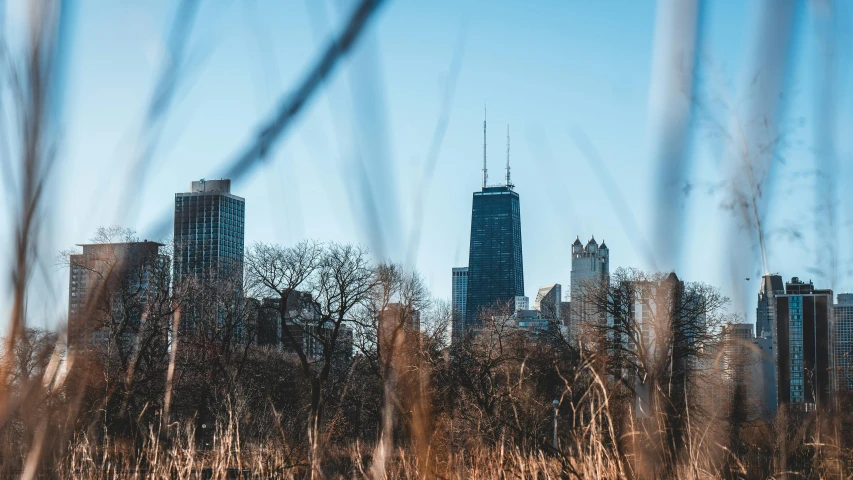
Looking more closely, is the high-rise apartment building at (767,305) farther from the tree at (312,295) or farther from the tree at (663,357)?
the tree at (312,295)

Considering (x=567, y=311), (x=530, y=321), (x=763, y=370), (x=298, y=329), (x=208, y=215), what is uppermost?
(x=208, y=215)

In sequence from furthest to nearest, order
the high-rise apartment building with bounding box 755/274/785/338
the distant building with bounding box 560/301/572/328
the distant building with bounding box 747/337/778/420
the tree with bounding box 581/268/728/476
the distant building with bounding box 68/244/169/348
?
the distant building with bounding box 560/301/572/328, the distant building with bounding box 747/337/778/420, the tree with bounding box 581/268/728/476, the high-rise apartment building with bounding box 755/274/785/338, the distant building with bounding box 68/244/169/348

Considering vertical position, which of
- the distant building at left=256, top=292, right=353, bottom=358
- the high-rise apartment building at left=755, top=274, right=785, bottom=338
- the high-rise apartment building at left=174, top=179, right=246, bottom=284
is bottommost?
the distant building at left=256, top=292, right=353, bottom=358

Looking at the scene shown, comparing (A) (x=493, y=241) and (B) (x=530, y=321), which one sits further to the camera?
(B) (x=530, y=321)

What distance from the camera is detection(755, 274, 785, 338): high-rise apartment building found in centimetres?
89

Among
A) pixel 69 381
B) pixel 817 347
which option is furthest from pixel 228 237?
pixel 817 347

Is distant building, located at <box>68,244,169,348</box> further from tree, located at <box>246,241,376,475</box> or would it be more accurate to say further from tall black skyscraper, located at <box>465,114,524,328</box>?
tree, located at <box>246,241,376,475</box>

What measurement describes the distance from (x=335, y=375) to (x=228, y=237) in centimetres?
2535

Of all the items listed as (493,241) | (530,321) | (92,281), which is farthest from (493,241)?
(530,321)

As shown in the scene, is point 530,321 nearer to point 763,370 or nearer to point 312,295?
point 312,295

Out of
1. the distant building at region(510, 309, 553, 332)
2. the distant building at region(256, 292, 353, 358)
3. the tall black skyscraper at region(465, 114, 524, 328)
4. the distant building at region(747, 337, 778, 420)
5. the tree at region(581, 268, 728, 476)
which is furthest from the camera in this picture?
the distant building at region(510, 309, 553, 332)

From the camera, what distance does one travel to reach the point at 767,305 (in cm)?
92

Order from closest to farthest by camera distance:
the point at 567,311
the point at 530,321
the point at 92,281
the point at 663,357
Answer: the point at 92,281, the point at 663,357, the point at 567,311, the point at 530,321

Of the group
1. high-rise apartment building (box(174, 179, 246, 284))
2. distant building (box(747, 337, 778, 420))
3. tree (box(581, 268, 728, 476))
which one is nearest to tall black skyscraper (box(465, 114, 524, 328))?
tree (box(581, 268, 728, 476))
